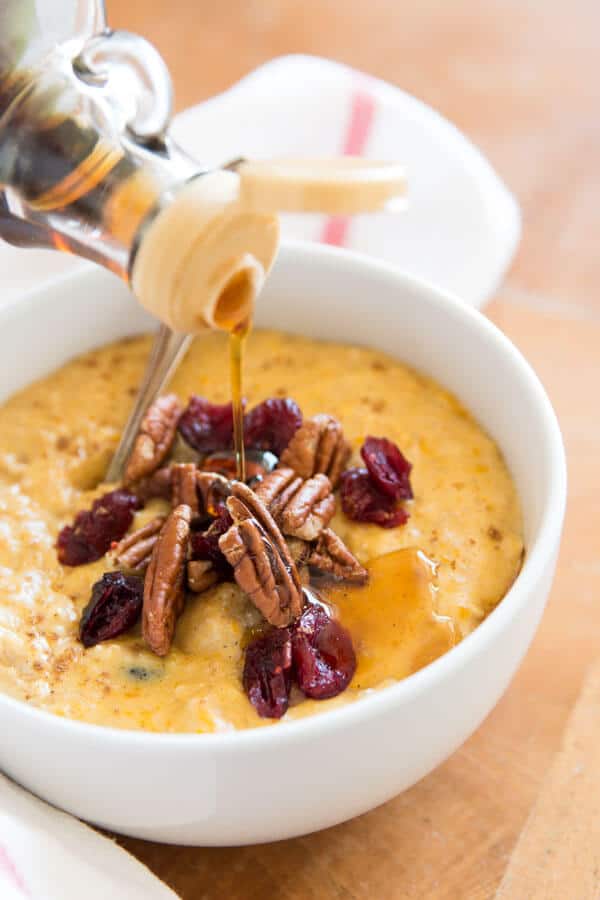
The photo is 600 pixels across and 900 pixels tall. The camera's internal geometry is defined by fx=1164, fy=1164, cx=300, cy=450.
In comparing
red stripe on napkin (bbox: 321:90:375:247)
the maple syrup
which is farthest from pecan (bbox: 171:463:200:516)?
red stripe on napkin (bbox: 321:90:375:247)

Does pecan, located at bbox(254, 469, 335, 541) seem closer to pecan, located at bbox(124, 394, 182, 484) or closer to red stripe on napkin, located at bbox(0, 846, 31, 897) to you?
pecan, located at bbox(124, 394, 182, 484)

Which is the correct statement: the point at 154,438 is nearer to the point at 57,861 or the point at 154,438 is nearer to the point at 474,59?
the point at 57,861

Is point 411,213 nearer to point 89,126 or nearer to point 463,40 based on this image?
point 463,40

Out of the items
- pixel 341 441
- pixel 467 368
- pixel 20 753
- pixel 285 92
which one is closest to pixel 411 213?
pixel 285 92

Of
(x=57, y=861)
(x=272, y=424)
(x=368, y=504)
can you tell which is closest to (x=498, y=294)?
(x=272, y=424)

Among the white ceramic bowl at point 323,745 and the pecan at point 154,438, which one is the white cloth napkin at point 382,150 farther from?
the white ceramic bowl at point 323,745

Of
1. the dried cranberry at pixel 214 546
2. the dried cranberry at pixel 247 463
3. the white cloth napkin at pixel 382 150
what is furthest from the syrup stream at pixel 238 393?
the white cloth napkin at pixel 382 150
